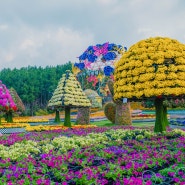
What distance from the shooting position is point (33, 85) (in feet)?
224

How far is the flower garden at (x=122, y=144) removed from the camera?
21.1 ft

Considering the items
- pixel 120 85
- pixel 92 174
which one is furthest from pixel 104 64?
pixel 92 174

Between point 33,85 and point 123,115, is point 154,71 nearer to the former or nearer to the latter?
point 123,115

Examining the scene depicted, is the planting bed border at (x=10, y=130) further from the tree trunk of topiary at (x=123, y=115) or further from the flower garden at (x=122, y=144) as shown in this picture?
the tree trunk of topiary at (x=123, y=115)

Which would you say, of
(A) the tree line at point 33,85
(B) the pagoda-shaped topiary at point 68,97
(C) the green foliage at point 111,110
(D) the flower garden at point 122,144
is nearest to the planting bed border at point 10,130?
(D) the flower garden at point 122,144

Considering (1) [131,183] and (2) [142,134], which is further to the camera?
(2) [142,134]

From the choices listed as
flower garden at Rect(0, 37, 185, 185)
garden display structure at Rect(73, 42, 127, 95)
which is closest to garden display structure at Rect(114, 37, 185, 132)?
flower garden at Rect(0, 37, 185, 185)

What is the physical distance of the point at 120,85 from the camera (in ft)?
44.2

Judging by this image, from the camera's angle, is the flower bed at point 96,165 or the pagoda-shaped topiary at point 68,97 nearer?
the flower bed at point 96,165

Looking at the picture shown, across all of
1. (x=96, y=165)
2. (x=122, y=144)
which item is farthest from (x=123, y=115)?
(x=96, y=165)

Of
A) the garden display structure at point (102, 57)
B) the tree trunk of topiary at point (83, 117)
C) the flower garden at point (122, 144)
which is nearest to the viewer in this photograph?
the flower garden at point (122, 144)

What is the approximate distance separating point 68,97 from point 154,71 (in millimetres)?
10488

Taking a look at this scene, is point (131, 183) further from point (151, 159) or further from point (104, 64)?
point (104, 64)

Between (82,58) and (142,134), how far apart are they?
2883cm
